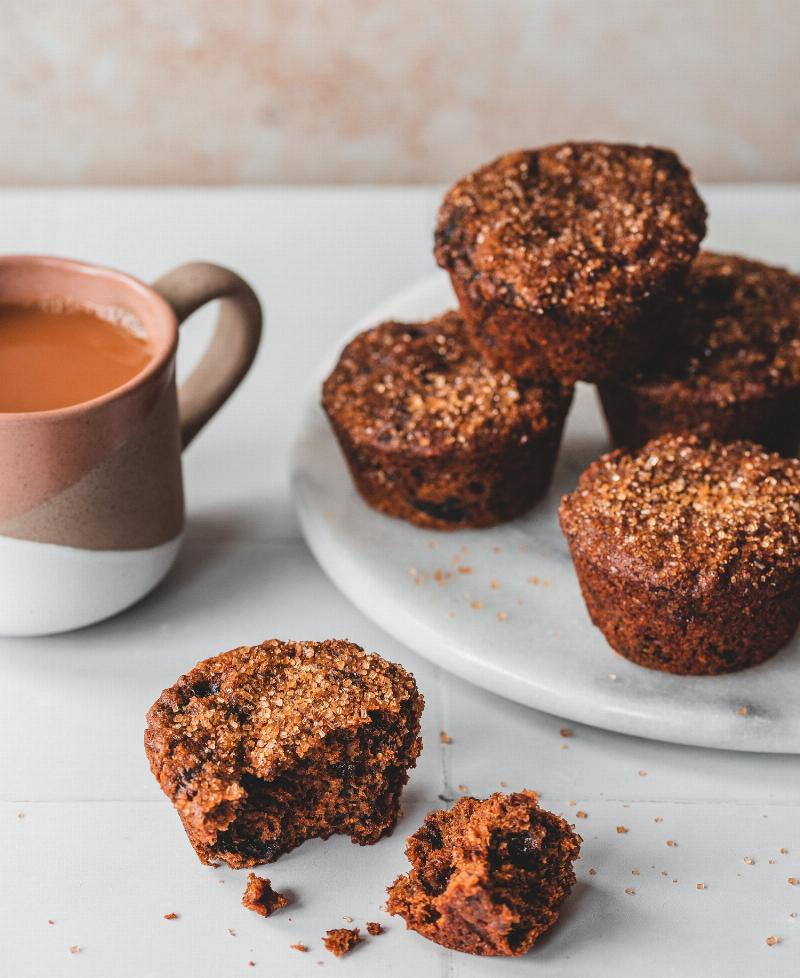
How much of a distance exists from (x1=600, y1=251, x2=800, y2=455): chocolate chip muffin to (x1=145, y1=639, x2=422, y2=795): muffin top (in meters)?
0.57

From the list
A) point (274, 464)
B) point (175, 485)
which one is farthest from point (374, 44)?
point (175, 485)

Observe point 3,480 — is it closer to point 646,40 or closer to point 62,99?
point 62,99

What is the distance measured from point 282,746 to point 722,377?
0.79 metres

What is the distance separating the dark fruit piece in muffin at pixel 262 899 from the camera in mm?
1382

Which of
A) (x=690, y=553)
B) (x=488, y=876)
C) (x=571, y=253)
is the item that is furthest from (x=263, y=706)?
(x=571, y=253)

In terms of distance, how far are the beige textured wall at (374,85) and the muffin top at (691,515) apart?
4.24ft

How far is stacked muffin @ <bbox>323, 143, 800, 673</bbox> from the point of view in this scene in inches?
61.6

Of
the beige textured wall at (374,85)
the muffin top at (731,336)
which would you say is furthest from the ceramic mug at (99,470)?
the beige textured wall at (374,85)

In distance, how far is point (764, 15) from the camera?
8.83 feet

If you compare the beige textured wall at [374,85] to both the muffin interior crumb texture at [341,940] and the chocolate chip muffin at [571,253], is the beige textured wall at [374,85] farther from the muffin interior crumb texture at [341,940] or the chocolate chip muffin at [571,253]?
the muffin interior crumb texture at [341,940]

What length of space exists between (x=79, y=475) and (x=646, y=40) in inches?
65.9

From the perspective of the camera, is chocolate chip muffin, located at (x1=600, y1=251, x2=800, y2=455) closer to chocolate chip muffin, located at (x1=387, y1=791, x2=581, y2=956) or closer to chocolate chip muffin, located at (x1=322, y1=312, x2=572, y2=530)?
chocolate chip muffin, located at (x1=322, y1=312, x2=572, y2=530)

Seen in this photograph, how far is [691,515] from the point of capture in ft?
5.20

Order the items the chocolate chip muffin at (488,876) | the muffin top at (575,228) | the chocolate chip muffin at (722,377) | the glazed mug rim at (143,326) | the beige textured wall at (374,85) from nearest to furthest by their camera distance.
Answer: the chocolate chip muffin at (488,876) → the glazed mug rim at (143,326) → the muffin top at (575,228) → the chocolate chip muffin at (722,377) → the beige textured wall at (374,85)
